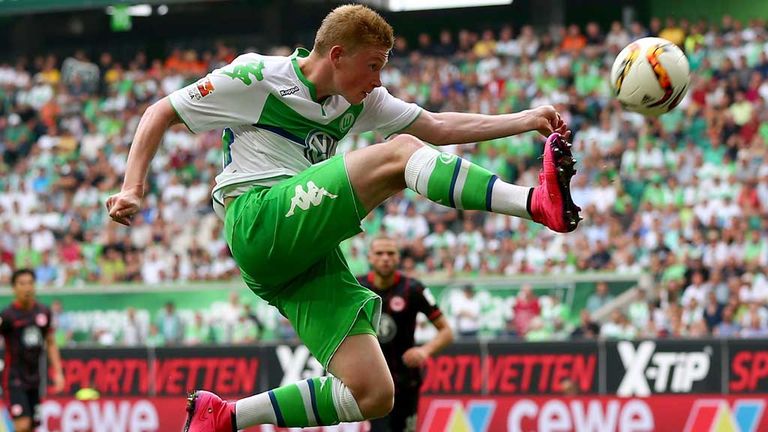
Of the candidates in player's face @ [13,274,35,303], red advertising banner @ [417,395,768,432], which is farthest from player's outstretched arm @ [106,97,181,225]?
red advertising banner @ [417,395,768,432]

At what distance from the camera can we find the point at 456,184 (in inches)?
227

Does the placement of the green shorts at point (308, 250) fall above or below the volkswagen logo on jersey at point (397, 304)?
above

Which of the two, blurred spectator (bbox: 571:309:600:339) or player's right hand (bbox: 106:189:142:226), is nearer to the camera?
player's right hand (bbox: 106:189:142:226)

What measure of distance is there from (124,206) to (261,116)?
35.5 inches

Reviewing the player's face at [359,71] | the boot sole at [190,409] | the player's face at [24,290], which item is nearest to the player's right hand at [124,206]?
the player's face at [359,71]

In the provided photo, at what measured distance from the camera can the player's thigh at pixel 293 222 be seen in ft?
19.6

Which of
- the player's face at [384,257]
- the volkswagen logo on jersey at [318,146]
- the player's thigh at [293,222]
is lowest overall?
the player's face at [384,257]

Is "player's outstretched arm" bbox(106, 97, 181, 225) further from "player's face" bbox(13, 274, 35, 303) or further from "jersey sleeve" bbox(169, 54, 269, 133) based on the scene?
"player's face" bbox(13, 274, 35, 303)

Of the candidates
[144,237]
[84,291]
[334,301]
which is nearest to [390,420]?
[334,301]

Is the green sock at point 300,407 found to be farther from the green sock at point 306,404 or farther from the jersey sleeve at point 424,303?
the jersey sleeve at point 424,303

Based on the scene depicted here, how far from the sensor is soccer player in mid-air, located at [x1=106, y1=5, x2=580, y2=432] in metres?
5.89

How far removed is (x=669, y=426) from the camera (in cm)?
1283

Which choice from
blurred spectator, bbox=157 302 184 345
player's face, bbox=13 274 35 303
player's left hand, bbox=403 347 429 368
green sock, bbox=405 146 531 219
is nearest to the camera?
green sock, bbox=405 146 531 219

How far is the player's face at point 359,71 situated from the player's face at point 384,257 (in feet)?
12.5
